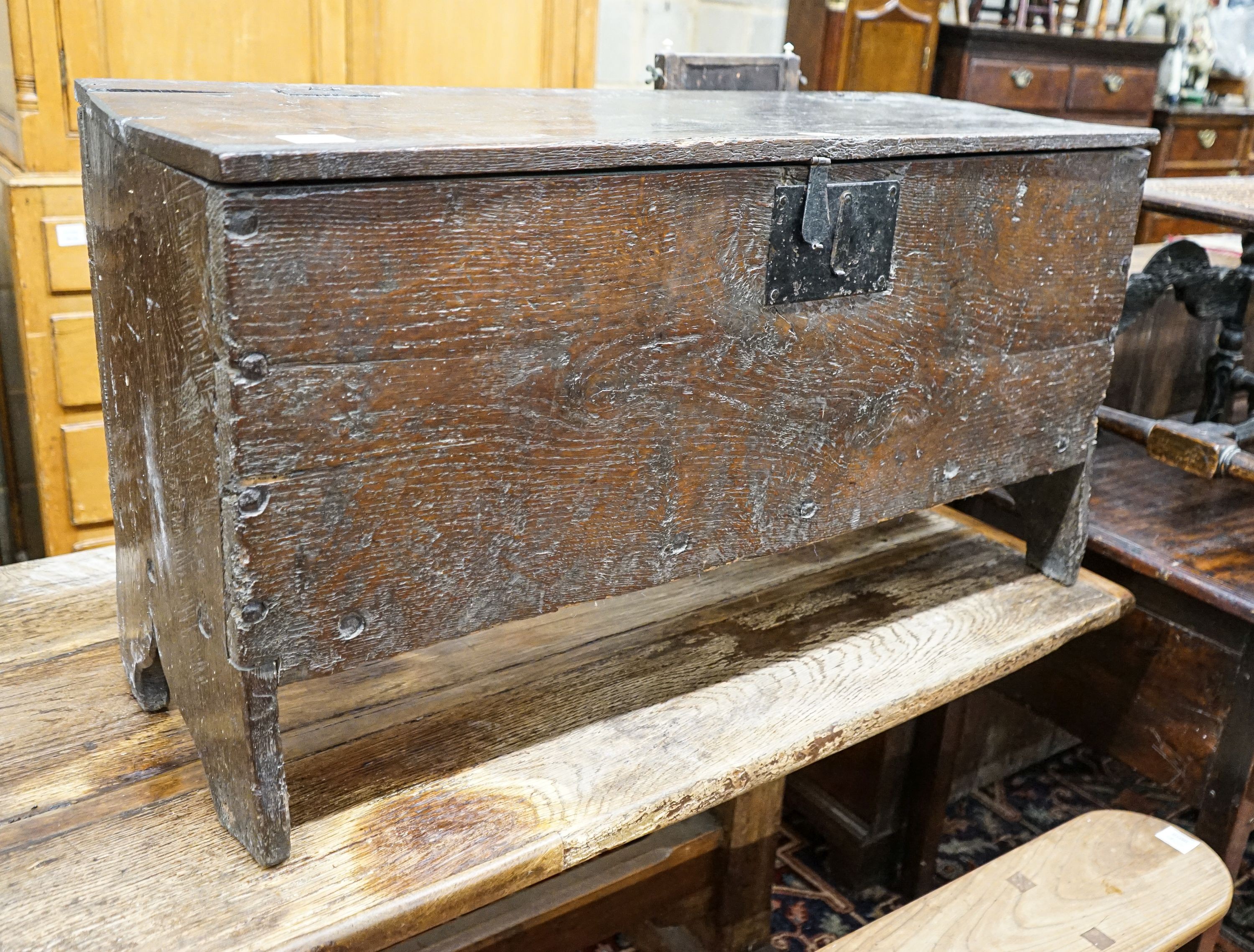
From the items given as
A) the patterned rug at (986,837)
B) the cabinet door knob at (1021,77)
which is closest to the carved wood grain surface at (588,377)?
the patterned rug at (986,837)

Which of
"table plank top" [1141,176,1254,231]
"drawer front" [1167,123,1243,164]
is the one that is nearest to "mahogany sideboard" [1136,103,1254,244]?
"drawer front" [1167,123,1243,164]

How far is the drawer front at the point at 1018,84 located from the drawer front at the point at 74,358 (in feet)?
8.89

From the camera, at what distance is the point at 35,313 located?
216 centimetres

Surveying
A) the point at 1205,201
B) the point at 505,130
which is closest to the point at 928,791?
the point at 1205,201

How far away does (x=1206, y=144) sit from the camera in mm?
4539

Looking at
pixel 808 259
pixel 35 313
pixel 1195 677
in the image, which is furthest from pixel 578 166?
pixel 35 313

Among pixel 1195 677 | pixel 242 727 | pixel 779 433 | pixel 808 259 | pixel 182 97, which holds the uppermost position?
pixel 182 97

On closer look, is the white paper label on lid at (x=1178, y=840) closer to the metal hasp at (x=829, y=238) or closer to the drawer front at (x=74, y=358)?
the metal hasp at (x=829, y=238)

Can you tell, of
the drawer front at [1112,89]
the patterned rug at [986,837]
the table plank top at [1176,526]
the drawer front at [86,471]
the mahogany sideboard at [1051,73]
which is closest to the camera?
the table plank top at [1176,526]

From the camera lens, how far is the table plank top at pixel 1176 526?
1.53m

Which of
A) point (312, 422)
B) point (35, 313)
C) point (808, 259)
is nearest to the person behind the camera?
point (312, 422)

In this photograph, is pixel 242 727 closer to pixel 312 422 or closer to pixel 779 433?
pixel 312 422

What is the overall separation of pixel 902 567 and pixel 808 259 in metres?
0.62

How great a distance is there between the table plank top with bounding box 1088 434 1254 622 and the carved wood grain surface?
36 centimetres
